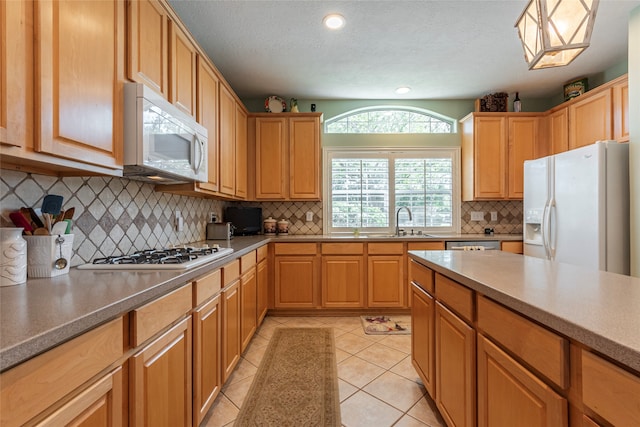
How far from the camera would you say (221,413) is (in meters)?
1.69

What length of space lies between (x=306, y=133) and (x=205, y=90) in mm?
1470

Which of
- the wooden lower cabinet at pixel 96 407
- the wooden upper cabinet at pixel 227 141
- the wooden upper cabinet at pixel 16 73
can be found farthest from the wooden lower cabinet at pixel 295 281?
the wooden upper cabinet at pixel 16 73

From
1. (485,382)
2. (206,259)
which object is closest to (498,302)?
(485,382)

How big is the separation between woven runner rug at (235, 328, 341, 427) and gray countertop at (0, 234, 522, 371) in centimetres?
94

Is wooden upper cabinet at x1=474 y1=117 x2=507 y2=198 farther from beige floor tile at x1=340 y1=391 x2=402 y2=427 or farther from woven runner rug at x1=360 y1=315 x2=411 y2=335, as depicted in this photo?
beige floor tile at x1=340 y1=391 x2=402 y2=427

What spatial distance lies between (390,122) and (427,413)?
337cm

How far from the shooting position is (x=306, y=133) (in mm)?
3576

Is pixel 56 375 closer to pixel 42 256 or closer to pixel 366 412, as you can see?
pixel 42 256

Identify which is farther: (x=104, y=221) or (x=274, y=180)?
(x=274, y=180)

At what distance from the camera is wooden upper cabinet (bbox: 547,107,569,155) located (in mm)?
3302

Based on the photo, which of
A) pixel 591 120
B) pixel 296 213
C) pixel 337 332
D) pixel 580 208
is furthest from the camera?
pixel 296 213

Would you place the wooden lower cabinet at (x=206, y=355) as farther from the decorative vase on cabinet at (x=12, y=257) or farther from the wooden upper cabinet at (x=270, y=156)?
the wooden upper cabinet at (x=270, y=156)

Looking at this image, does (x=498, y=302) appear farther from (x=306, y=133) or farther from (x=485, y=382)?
(x=306, y=133)

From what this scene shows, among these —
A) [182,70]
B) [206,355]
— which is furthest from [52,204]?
[182,70]
